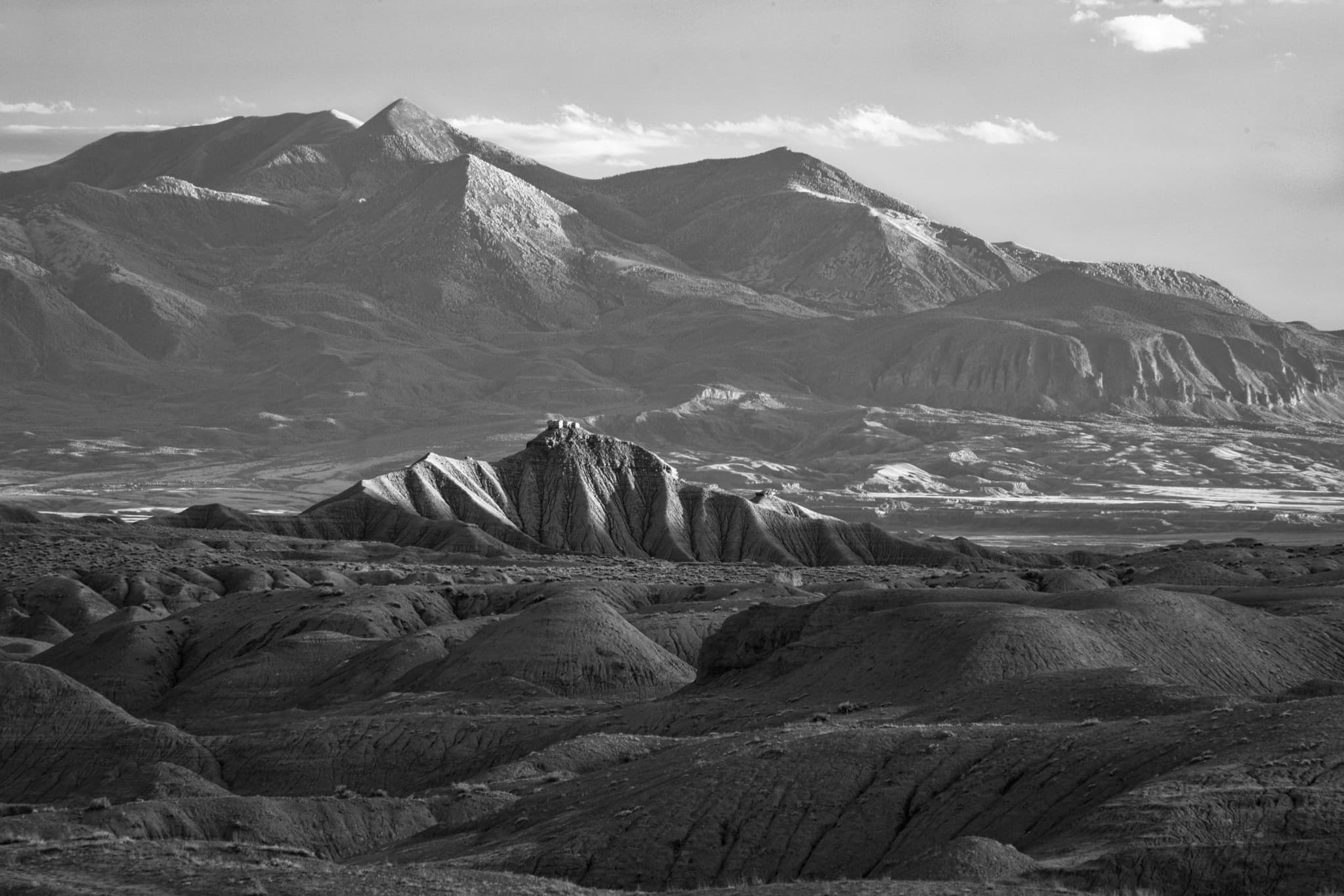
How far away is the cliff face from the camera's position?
581 ft

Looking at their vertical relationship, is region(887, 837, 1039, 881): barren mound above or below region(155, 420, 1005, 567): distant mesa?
above

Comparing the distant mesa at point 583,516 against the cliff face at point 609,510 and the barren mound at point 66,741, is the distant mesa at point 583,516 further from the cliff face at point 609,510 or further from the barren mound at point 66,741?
the barren mound at point 66,741

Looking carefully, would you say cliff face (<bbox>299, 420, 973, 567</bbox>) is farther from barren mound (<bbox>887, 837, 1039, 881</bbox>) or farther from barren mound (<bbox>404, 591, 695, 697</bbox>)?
barren mound (<bbox>887, 837, 1039, 881</bbox>)

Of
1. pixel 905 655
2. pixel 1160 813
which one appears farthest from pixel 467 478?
pixel 1160 813

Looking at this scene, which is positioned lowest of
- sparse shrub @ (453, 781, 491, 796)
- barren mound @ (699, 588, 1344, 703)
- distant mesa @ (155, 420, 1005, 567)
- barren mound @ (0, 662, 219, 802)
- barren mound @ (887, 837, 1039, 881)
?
distant mesa @ (155, 420, 1005, 567)

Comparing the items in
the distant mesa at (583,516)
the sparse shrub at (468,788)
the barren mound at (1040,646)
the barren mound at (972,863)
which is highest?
the barren mound at (972,863)

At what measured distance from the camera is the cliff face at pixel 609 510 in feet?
581

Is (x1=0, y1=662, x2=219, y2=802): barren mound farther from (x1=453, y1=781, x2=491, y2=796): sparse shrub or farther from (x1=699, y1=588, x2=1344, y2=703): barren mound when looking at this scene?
(x1=699, y1=588, x2=1344, y2=703): barren mound

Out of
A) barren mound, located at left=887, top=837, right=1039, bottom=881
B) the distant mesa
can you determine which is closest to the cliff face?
the distant mesa

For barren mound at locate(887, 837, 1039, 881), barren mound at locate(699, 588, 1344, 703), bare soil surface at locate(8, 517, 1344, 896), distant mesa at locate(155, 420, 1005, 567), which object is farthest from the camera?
distant mesa at locate(155, 420, 1005, 567)

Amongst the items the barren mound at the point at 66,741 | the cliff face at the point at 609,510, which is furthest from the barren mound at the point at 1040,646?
the cliff face at the point at 609,510

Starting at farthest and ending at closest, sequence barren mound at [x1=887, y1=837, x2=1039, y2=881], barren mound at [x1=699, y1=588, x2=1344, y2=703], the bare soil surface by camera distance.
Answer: barren mound at [x1=699, y1=588, x2=1344, y2=703] < the bare soil surface < barren mound at [x1=887, y1=837, x2=1039, y2=881]

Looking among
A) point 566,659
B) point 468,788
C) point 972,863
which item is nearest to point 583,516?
point 566,659

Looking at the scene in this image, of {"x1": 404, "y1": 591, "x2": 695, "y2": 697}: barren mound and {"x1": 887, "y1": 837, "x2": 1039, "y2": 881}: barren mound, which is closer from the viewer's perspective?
{"x1": 887, "y1": 837, "x2": 1039, "y2": 881}: barren mound
